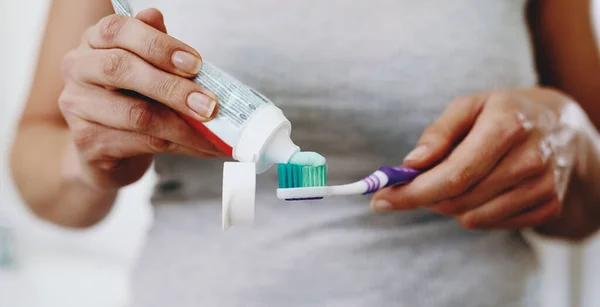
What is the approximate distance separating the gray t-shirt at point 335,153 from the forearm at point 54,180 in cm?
5

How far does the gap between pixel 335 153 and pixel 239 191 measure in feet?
0.35

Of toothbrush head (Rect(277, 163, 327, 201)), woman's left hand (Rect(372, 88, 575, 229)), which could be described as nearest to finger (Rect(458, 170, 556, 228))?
woman's left hand (Rect(372, 88, 575, 229))

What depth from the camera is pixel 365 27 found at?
0.35 m

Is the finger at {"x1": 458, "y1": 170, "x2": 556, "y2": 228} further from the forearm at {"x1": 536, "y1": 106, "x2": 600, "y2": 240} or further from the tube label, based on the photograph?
the tube label

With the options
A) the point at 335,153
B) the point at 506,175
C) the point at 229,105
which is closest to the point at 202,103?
the point at 229,105

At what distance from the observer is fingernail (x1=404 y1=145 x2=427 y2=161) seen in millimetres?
320

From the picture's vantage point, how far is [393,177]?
12.0 inches

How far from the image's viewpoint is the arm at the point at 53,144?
0.31 m

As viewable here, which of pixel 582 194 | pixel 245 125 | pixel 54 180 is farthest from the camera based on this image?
pixel 582 194

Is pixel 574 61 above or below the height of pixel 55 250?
above

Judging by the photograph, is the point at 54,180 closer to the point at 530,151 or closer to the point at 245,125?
the point at 245,125

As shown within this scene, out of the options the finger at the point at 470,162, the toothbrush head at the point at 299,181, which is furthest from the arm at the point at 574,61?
the toothbrush head at the point at 299,181

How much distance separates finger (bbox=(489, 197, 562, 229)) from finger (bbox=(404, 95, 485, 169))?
0.10 metres

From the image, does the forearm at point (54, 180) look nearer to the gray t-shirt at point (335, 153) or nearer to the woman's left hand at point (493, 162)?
the gray t-shirt at point (335, 153)
